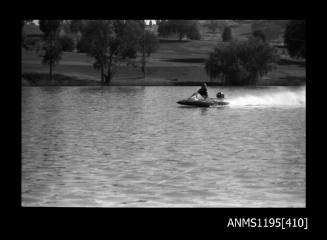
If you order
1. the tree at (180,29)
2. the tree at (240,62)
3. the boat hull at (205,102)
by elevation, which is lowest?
the boat hull at (205,102)

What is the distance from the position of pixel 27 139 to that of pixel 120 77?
312 feet

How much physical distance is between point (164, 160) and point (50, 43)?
11056cm

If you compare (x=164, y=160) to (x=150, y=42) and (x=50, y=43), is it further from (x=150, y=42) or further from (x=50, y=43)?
(x=150, y=42)

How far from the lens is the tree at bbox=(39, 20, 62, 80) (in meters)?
123

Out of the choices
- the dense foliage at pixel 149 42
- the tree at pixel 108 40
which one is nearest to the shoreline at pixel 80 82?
the tree at pixel 108 40

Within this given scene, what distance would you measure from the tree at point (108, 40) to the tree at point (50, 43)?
20.8ft

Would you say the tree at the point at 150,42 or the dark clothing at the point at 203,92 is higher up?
the tree at the point at 150,42

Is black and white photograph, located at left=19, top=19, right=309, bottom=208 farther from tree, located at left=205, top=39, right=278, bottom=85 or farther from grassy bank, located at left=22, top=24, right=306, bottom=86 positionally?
grassy bank, located at left=22, top=24, right=306, bottom=86

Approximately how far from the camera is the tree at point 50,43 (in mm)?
123125

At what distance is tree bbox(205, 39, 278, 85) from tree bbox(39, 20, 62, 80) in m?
25.5

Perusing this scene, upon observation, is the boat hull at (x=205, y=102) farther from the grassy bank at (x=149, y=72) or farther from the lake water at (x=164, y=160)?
the grassy bank at (x=149, y=72)
